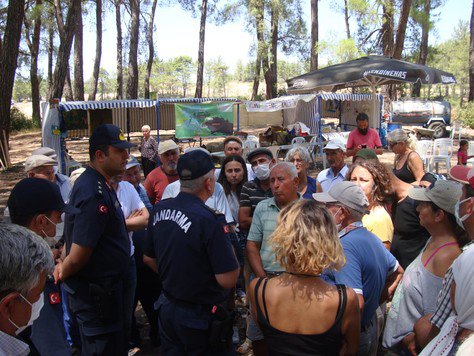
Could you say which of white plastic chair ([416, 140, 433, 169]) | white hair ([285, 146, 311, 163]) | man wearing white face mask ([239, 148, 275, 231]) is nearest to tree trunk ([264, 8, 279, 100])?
white plastic chair ([416, 140, 433, 169])

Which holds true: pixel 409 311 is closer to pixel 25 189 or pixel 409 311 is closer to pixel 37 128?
pixel 25 189

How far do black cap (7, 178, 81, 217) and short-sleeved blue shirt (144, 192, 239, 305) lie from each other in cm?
60

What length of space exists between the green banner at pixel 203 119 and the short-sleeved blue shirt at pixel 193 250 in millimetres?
10283

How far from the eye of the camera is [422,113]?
74.0 ft

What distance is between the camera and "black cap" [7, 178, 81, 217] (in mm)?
2064

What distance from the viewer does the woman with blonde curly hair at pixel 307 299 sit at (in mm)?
1965

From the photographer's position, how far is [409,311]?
2.49m

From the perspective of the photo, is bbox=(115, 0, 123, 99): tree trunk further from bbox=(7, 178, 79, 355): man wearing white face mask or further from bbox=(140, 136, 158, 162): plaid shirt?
bbox=(7, 178, 79, 355): man wearing white face mask

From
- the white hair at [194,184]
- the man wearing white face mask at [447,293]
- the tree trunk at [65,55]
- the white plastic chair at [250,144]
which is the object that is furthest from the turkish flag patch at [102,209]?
the tree trunk at [65,55]

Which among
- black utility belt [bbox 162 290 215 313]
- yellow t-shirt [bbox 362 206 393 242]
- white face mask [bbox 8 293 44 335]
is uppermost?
white face mask [bbox 8 293 44 335]

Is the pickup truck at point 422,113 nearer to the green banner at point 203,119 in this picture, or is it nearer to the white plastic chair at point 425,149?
the white plastic chair at point 425,149

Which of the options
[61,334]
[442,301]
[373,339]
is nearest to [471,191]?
[442,301]

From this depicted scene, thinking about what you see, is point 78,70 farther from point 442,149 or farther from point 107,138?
point 107,138

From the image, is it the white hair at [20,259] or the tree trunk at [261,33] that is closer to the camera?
the white hair at [20,259]
